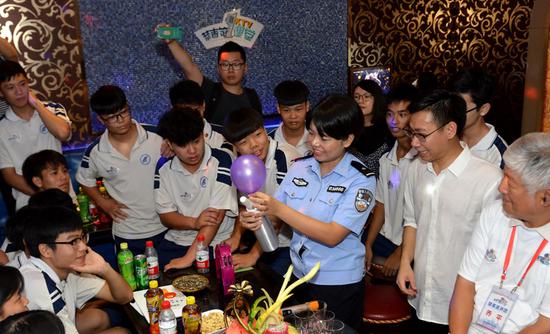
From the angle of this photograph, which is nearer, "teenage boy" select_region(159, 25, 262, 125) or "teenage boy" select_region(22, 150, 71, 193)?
"teenage boy" select_region(22, 150, 71, 193)

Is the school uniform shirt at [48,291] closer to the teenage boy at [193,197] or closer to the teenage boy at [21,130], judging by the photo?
the teenage boy at [193,197]

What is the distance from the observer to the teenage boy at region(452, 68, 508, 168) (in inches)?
125

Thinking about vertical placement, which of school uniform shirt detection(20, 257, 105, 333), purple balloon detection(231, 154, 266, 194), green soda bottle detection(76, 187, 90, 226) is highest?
purple balloon detection(231, 154, 266, 194)

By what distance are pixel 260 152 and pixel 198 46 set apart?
227 cm

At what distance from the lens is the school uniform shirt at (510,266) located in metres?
1.91

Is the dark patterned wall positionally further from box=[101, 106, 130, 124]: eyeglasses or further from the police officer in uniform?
the police officer in uniform

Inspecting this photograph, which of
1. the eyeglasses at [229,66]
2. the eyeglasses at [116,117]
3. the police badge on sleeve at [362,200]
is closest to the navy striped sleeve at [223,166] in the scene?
the eyeglasses at [116,117]

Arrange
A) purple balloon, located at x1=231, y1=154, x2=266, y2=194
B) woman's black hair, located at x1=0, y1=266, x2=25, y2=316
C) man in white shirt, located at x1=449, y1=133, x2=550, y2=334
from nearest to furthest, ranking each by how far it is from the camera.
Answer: man in white shirt, located at x1=449, y1=133, x2=550, y2=334, woman's black hair, located at x1=0, y1=266, x2=25, y2=316, purple balloon, located at x1=231, y1=154, x2=266, y2=194

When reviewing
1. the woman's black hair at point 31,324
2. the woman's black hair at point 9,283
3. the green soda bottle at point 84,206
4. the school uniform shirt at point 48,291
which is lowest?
→ the green soda bottle at point 84,206

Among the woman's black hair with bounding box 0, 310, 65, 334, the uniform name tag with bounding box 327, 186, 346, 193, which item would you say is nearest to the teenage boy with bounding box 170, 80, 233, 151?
the uniform name tag with bounding box 327, 186, 346, 193

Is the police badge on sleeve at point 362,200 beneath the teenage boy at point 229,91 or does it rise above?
beneath

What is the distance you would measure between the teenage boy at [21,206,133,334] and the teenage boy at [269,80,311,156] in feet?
5.37

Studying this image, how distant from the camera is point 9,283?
2.12 m

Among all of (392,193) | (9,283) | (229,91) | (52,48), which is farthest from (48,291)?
(52,48)
